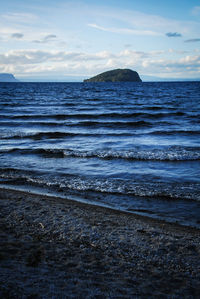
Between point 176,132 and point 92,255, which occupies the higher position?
point 176,132

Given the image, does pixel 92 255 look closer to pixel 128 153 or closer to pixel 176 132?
pixel 128 153

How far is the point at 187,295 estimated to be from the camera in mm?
2967

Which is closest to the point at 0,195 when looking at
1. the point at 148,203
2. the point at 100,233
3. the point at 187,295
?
the point at 100,233

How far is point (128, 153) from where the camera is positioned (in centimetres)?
1101

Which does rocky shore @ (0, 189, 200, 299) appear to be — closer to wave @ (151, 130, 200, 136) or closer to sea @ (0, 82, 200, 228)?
sea @ (0, 82, 200, 228)

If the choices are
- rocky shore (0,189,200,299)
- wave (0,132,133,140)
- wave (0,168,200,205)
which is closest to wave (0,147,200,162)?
wave (0,168,200,205)

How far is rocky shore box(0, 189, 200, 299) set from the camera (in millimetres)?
2986

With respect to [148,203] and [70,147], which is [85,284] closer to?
[148,203]

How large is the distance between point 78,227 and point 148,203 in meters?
2.21

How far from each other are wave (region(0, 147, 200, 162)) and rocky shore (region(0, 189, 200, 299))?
5092mm

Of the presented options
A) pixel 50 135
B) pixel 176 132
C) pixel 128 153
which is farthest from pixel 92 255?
pixel 176 132

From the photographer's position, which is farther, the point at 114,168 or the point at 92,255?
the point at 114,168

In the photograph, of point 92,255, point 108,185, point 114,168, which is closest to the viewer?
point 92,255

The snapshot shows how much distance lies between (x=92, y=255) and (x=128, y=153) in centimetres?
753
